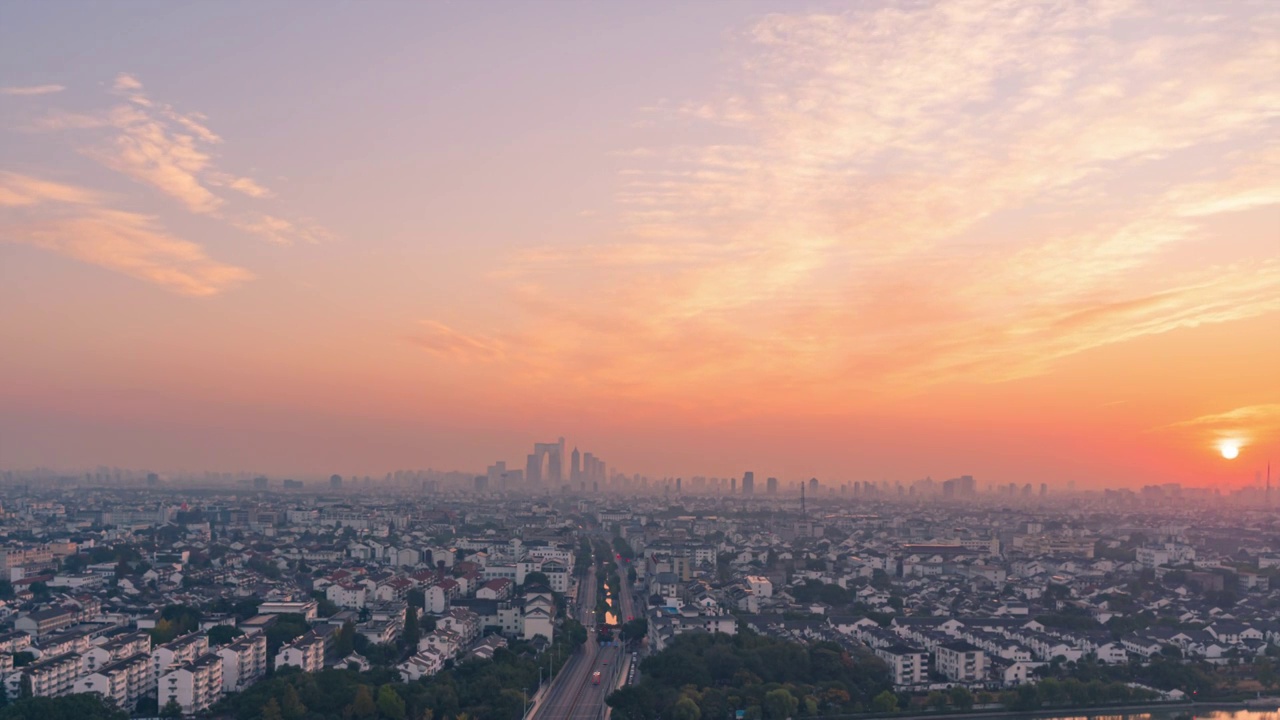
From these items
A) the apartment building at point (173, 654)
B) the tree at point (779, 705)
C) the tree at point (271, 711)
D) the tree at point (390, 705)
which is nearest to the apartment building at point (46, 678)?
the apartment building at point (173, 654)

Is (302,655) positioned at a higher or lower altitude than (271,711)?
higher

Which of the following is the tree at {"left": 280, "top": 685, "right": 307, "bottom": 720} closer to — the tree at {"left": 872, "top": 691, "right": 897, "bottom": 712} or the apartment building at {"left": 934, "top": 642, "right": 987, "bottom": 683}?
the tree at {"left": 872, "top": 691, "right": 897, "bottom": 712}

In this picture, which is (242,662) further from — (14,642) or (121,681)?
(14,642)

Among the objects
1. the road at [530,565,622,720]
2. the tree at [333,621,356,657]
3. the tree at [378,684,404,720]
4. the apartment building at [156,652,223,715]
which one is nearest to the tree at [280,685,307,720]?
the tree at [378,684,404,720]

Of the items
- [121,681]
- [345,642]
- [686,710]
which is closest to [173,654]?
[121,681]

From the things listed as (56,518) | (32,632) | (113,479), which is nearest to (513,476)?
(113,479)

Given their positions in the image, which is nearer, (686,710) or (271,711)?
(271,711)

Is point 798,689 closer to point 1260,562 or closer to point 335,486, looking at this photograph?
point 1260,562
